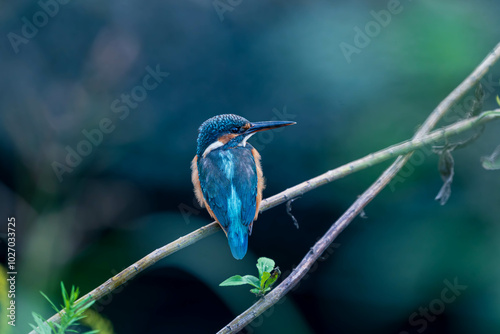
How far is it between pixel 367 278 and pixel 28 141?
2429 millimetres

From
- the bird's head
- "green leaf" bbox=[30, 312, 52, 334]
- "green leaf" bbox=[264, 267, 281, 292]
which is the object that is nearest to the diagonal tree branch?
"green leaf" bbox=[264, 267, 281, 292]

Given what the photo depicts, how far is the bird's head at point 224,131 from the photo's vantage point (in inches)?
92.8

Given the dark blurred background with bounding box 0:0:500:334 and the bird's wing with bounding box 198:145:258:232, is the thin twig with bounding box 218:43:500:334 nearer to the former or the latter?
the bird's wing with bounding box 198:145:258:232

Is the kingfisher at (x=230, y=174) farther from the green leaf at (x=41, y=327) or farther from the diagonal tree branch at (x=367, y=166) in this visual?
the green leaf at (x=41, y=327)

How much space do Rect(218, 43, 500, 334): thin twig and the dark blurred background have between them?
3.48 ft

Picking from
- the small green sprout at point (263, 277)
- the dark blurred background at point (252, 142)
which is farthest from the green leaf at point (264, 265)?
the dark blurred background at point (252, 142)

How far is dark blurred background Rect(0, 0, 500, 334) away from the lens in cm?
312

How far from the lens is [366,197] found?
1.87 metres

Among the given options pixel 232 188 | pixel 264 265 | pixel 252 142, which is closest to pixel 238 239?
pixel 232 188

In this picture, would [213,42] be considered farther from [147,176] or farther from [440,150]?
[440,150]

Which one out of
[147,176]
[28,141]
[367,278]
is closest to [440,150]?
[367,278]

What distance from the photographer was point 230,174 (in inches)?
90.2

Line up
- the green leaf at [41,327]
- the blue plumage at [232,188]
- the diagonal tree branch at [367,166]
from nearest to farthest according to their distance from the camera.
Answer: the green leaf at [41,327]
the diagonal tree branch at [367,166]
the blue plumage at [232,188]

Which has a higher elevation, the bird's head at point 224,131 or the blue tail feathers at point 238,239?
the bird's head at point 224,131
